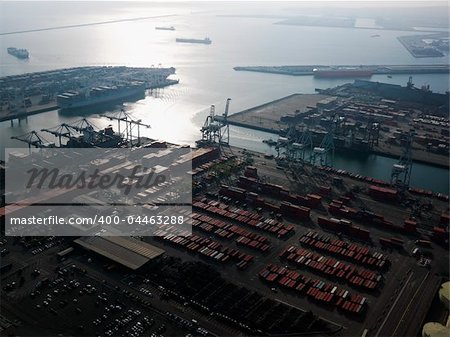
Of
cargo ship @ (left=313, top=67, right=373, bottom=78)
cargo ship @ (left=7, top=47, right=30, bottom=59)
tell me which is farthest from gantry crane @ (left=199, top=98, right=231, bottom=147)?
cargo ship @ (left=7, top=47, right=30, bottom=59)

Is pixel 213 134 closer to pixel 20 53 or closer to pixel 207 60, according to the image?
pixel 207 60

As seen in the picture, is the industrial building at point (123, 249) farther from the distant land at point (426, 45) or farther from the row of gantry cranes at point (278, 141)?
the distant land at point (426, 45)

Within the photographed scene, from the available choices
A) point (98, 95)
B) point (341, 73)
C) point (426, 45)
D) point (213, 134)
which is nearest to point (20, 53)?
point (98, 95)

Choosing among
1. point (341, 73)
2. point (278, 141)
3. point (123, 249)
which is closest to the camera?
point (123, 249)

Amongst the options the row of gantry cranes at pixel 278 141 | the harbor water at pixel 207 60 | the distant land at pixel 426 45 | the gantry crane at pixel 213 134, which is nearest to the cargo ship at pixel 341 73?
the harbor water at pixel 207 60

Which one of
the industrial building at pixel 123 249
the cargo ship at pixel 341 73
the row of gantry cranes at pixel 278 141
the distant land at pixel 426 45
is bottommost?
the industrial building at pixel 123 249

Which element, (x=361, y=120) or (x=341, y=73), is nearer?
(x=361, y=120)

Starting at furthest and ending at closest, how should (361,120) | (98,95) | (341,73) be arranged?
1. (341,73)
2. (98,95)
3. (361,120)
